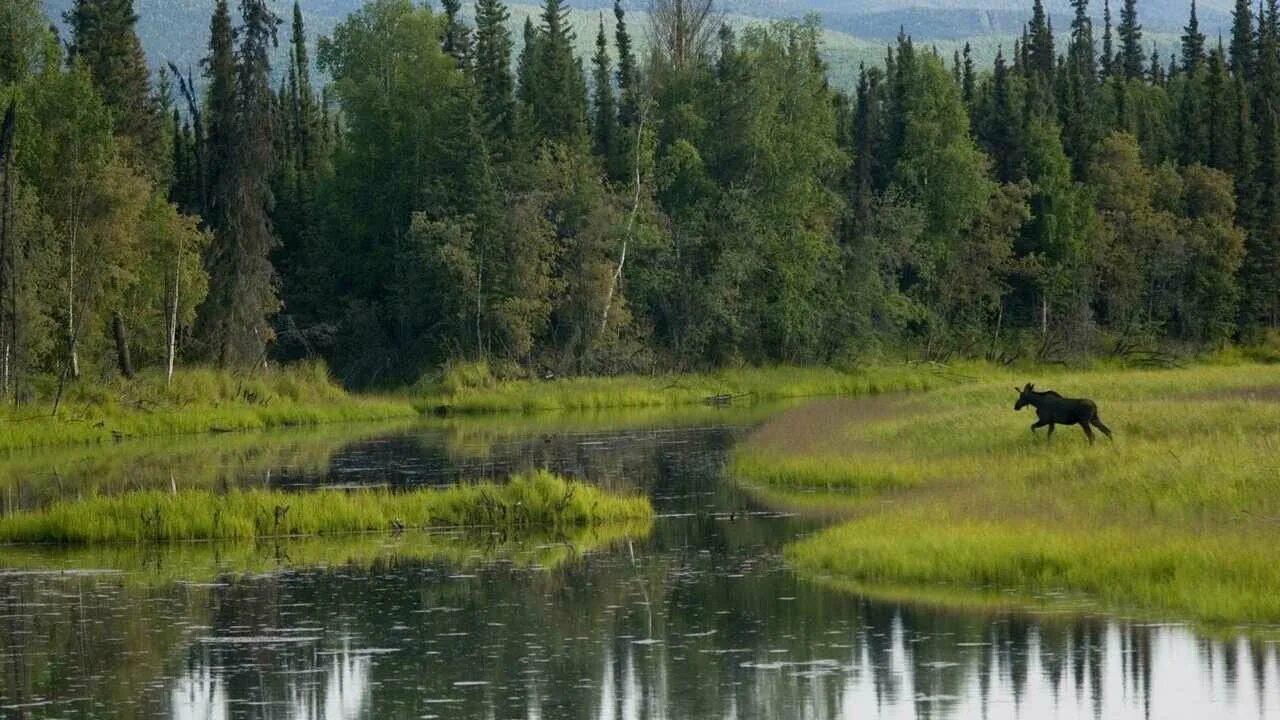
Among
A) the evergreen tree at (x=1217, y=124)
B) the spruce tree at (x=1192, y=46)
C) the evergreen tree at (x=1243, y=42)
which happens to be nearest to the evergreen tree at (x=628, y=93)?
the evergreen tree at (x=1217, y=124)

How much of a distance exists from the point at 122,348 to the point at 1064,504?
44.5m

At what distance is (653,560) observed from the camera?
2886 centimetres

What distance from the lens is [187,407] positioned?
63219 mm

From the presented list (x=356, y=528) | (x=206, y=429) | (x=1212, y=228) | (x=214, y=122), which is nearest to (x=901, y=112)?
(x=1212, y=228)

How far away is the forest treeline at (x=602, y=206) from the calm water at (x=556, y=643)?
120 feet

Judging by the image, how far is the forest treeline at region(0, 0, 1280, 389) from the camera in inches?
2766

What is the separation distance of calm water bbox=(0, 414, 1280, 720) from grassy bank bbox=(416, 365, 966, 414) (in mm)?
40572

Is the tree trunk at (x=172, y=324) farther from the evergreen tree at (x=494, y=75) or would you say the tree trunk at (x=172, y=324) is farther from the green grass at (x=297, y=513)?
the green grass at (x=297, y=513)

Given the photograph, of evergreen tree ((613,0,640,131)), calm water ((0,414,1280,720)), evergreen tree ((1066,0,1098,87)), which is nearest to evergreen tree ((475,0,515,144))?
evergreen tree ((613,0,640,131))

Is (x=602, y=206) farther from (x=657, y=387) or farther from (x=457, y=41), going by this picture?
(x=457, y=41)

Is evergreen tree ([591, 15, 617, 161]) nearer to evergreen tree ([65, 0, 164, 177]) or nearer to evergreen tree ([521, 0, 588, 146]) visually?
evergreen tree ([521, 0, 588, 146])

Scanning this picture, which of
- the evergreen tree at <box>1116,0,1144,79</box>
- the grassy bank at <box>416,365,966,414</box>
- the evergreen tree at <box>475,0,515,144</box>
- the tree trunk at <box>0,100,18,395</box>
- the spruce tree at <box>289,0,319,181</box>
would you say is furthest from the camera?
the evergreen tree at <box>1116,0,1144,79</box>

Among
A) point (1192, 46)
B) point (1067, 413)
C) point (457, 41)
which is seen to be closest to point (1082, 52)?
point (1192, 46)

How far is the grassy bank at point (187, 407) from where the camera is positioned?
5672cm
